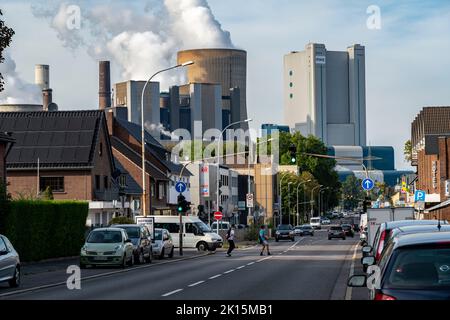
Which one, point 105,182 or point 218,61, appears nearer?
point 105,182

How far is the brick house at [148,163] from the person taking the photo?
8575 centimetres

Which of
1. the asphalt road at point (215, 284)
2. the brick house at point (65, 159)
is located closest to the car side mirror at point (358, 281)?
the asphalt road at point (215, 284)

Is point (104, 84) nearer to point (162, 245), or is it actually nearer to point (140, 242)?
point (162, 245)

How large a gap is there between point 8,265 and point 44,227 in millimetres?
17229

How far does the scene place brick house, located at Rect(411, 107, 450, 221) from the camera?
8069 centimetres

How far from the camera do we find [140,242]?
4056cm

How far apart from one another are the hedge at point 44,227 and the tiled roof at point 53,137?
719 inches

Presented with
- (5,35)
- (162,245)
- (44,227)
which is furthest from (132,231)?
(5,35)

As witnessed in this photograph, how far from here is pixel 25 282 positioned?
1155 inches

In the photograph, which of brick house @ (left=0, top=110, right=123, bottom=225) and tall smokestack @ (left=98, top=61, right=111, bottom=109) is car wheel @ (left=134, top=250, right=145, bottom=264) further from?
tall smokestack @ (left=98, top=61, right=111, bottom=109)

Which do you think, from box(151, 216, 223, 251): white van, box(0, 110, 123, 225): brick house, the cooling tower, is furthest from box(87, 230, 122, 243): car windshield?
the cooling tower
